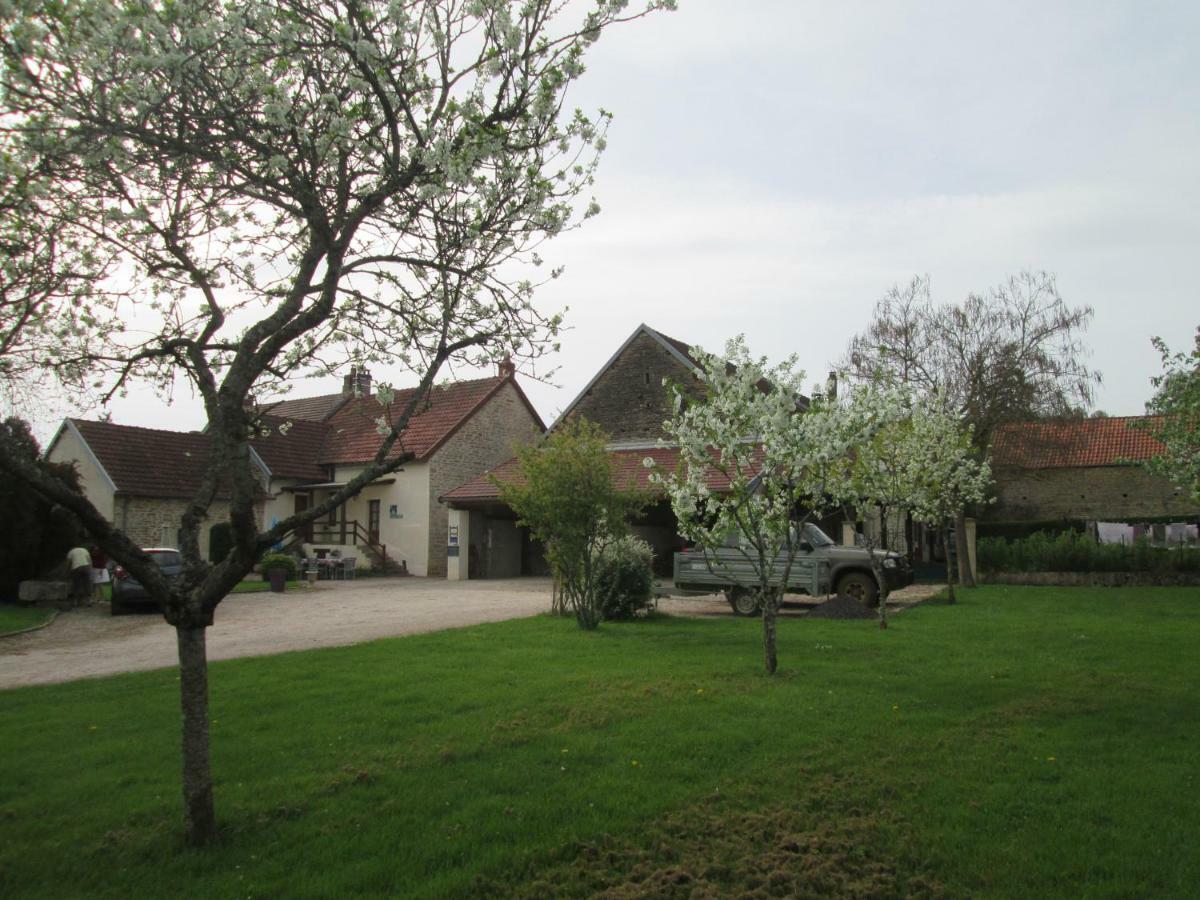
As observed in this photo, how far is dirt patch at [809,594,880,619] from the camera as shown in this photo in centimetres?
1645

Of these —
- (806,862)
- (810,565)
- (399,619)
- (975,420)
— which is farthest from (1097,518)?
(806,862)

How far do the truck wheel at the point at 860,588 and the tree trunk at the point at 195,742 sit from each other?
14650 millimetres

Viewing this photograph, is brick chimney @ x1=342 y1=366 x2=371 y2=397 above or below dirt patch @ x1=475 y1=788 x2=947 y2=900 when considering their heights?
above

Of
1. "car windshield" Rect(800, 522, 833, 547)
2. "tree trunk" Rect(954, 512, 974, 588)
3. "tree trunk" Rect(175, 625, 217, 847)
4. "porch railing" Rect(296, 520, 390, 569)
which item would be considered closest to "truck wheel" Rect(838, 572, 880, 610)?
"car windshield" Rect(800, 522, 833, 547)

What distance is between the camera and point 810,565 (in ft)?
60.6

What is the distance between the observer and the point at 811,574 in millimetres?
18469

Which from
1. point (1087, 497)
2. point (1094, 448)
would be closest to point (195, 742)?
point (1087, 497)

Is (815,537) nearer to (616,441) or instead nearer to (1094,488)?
(616,441)

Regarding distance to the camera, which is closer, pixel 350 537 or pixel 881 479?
pixel 881 479

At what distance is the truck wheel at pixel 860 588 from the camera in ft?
59.3

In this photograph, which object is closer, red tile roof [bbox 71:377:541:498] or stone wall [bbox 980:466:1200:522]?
red tile roof [bbox 71:377:541:498]

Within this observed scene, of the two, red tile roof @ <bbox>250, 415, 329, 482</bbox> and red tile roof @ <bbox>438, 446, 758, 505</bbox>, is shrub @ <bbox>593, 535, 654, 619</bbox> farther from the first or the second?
red tile roof @ <bbox>250, 415, 329, 482</bbox>

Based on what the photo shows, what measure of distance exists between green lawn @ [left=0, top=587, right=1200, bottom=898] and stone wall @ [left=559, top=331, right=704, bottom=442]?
66.9 feet

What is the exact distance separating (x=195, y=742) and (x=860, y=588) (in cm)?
1522
